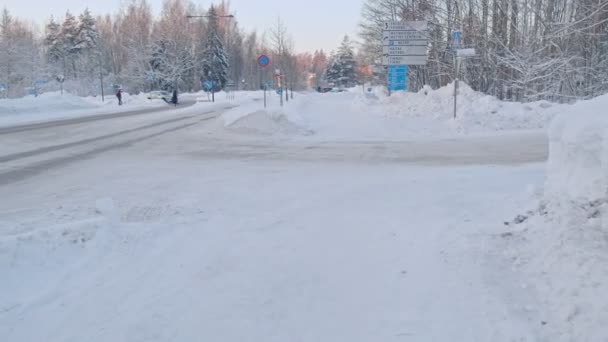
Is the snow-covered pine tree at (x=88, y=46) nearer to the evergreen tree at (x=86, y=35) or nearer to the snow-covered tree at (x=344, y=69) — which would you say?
the evergreen tree at (x=86, y=35)

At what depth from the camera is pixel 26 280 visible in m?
4.49

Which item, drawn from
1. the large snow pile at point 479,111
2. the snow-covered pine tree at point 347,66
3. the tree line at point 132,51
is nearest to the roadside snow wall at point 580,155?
the large snow pile at point 479,111

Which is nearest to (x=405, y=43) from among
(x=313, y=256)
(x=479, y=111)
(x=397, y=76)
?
(x=397, y=76)

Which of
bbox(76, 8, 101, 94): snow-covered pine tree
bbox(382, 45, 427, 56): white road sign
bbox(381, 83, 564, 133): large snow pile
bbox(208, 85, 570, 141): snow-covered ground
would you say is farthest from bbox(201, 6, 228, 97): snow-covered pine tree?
bbox(208, 85, 570, 141): snow-covered ground

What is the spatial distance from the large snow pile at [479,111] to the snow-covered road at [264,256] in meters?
8.09

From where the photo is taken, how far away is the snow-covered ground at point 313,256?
3604mm

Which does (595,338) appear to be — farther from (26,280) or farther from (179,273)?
(26,280)

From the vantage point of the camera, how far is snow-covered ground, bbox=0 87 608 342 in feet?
11.8

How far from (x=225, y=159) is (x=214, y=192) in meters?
3.89

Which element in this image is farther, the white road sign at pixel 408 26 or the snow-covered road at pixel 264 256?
the white road sign at pixel 408 26

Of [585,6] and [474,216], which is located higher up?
[585,6]

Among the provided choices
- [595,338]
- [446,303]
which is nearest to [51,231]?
[446,303]

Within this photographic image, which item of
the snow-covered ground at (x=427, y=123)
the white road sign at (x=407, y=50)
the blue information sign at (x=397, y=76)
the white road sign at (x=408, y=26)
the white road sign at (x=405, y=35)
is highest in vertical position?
the white road sign at (x=408, y=26)

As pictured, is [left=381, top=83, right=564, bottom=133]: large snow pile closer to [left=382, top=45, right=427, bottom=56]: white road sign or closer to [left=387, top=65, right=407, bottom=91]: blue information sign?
[left=382, top=45, right=427, bottom=56]: white road sign
